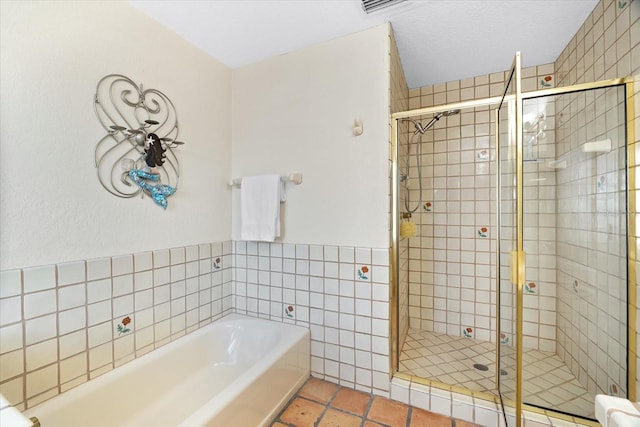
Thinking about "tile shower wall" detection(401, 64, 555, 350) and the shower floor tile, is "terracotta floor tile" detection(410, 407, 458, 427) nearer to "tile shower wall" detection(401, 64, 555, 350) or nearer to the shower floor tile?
the shower floor tile

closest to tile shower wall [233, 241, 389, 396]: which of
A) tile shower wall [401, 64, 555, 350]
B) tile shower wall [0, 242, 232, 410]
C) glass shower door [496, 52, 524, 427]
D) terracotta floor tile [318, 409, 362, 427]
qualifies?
terracotta floor tile [318, 409, 362, 427]

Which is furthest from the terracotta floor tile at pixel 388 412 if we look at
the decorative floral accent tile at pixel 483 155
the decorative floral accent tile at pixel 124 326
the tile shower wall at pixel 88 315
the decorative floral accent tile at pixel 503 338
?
the decorative floral accent tile at pixel 483 155

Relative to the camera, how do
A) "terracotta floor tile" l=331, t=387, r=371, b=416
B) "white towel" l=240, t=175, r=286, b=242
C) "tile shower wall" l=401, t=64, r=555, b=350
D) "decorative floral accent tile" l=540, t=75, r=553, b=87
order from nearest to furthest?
"terracotta floor tile" l=331, t=387, r=371, b=416 → "white towel" l=240, t=175, r=286, b=242 → "decorative floral accent tile" l=540, t=75, r=553, b=87 → "tile shower wall" l=401, t=64, r=555, b=350

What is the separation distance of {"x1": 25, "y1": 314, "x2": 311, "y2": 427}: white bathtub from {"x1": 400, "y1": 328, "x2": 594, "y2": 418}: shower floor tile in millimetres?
801

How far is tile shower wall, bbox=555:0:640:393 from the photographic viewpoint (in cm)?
119

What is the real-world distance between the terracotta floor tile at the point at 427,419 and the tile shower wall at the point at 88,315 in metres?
1.40

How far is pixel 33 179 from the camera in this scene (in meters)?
1.06

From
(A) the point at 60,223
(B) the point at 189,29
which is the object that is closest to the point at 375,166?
(B) the point at 189,29

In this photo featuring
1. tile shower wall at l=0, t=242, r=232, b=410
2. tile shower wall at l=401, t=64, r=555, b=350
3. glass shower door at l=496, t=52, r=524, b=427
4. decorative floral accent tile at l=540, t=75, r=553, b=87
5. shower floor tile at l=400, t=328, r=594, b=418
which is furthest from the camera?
tile shower wall at l=401, t=64, r=555, b=350

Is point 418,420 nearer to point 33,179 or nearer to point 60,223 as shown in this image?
point 60,223

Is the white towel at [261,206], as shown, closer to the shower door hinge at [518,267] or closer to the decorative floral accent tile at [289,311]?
the decorative floral accent tile at [289,311]

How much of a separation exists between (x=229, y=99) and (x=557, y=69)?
242cm

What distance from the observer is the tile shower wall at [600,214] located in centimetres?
119

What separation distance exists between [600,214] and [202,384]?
2.33m
